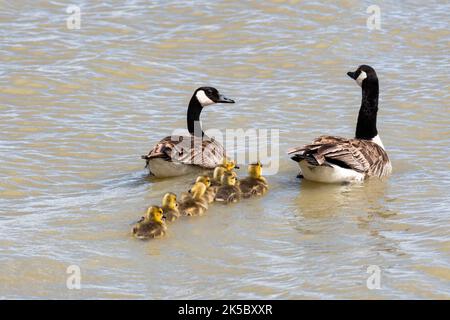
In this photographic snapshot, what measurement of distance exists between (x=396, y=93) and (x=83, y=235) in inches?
277

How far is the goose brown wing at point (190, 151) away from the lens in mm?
11094

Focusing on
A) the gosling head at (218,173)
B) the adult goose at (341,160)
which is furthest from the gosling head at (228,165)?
the adult goose at (341,160)

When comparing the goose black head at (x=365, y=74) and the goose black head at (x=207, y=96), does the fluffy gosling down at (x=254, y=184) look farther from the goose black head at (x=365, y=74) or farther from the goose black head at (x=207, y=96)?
the goose black head at (x=365, y=74)

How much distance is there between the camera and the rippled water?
8141 mm

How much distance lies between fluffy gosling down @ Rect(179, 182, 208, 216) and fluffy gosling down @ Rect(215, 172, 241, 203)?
246 mm

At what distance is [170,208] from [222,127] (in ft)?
13.0

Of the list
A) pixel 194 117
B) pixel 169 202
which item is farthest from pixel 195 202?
pixel 194 117

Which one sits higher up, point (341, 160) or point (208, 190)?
point (341, 160)

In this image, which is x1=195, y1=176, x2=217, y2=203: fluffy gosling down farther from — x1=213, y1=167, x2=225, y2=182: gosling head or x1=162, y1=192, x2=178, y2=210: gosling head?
x1=162, y1=192, x2=178, y2=210: gosling head

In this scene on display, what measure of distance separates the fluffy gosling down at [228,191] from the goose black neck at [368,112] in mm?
2277

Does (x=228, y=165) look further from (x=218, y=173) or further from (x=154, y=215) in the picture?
(x=154, y=215)

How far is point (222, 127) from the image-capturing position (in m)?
13.4
